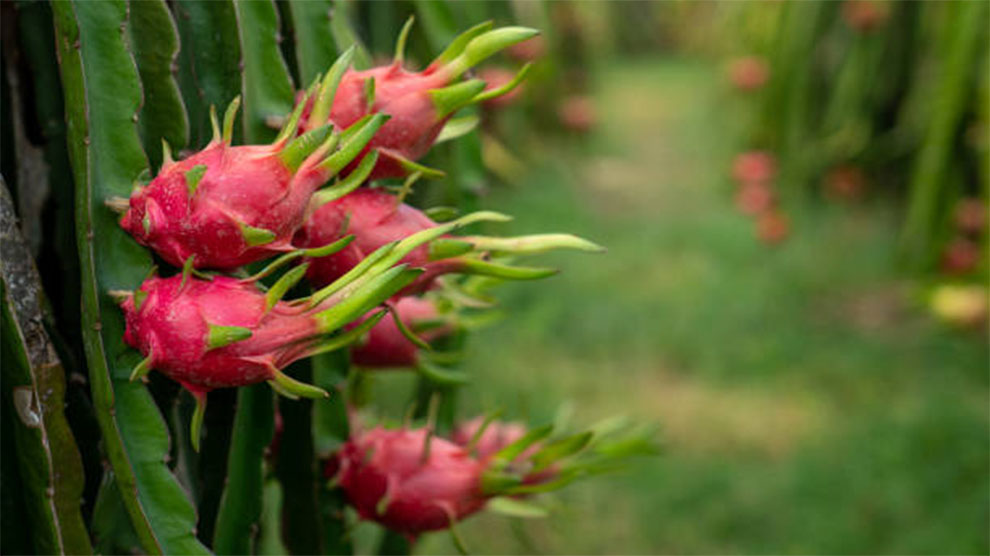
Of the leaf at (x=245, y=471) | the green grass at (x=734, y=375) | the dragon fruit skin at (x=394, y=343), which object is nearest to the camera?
the leaf at (x=245, y=471)

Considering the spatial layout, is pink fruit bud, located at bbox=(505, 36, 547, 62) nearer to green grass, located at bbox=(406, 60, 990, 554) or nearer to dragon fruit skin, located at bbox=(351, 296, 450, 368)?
green grass, located at bbox=(406, 60, 990, 554)

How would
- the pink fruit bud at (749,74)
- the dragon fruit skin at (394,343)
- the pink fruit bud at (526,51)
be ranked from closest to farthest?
1. the dragon fruit skin at (394,343)
2. the pink fruit bud at (526,51)
3. the pink fruit bud at (749,74)

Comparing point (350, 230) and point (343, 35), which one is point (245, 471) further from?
point (343, 35)

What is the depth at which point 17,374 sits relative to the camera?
1.63 ft

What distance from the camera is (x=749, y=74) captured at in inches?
137

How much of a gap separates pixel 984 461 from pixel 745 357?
660mm

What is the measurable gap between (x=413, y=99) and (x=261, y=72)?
106mm

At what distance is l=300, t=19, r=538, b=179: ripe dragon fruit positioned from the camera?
542mm

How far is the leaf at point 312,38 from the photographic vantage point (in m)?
0.65

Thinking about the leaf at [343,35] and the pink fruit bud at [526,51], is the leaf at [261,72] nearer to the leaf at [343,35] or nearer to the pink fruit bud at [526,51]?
the leaf at [343,35]

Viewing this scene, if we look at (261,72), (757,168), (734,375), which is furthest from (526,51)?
(261,72)

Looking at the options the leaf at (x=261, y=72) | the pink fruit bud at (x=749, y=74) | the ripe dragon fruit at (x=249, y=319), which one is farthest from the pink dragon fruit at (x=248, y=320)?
the pink fruit bud at (x=749, y=74)

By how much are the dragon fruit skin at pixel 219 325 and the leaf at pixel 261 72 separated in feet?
0.42

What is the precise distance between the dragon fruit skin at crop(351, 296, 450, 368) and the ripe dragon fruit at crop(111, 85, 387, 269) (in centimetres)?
21
